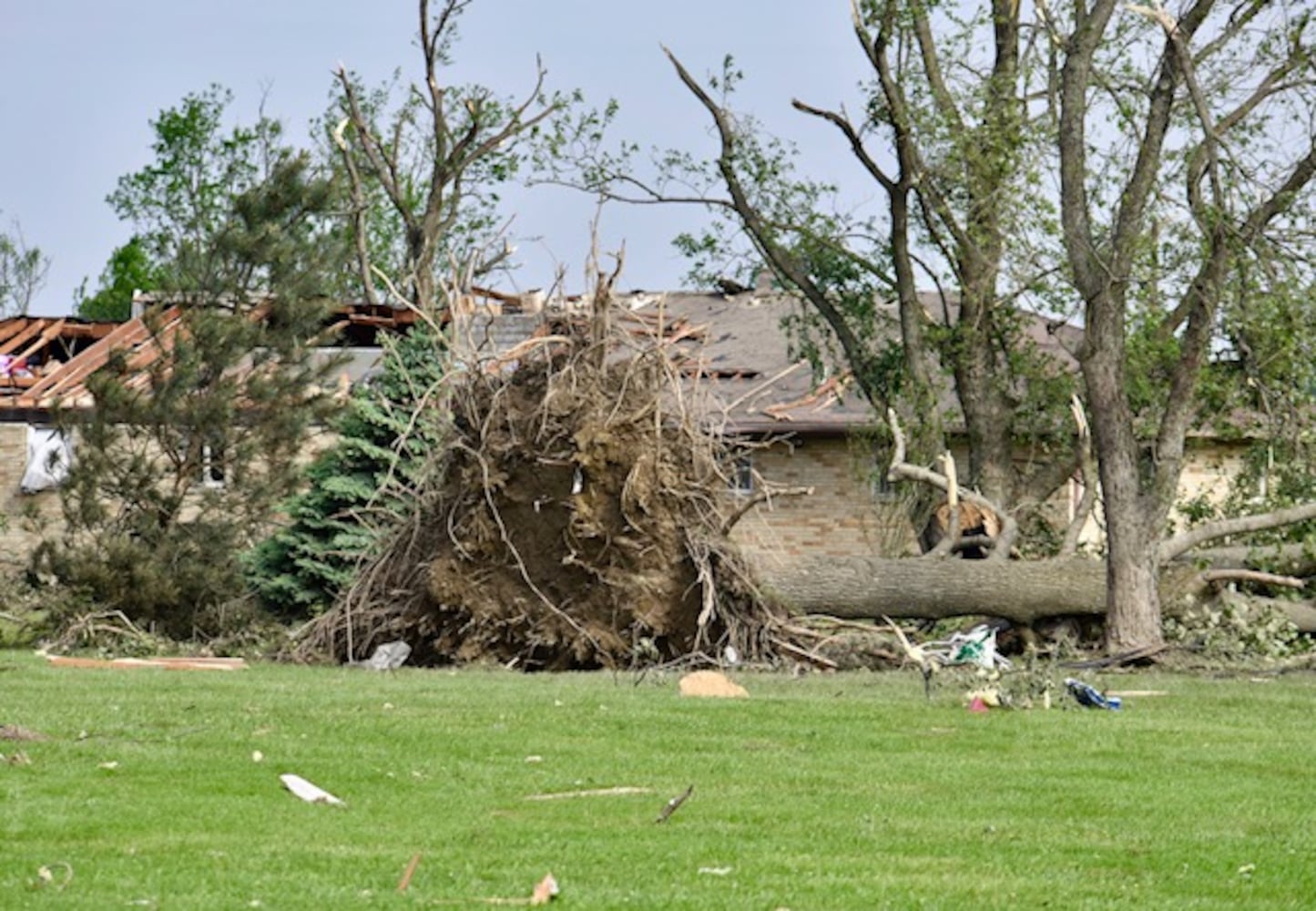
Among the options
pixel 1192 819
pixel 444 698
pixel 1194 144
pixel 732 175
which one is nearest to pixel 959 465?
pixel 732 175

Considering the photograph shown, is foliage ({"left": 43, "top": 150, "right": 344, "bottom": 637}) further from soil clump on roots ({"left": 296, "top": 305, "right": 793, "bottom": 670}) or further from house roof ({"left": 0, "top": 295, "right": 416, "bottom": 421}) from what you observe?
house roof ({"left": 0, "top": 295, "right": 416, "bottom": 421})

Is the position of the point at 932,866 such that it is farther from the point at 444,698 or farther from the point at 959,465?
the point at 959,465

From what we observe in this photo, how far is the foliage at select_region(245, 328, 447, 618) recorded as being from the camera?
23.0 metres

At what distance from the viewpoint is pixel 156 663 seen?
64.3ft

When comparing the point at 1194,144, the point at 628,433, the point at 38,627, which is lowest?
the point at 38,627

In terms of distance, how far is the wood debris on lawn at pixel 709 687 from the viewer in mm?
16312

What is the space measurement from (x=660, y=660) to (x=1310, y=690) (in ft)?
18.9

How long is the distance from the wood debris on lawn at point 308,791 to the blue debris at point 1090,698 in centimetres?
702

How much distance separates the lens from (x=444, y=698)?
1512 centimetres

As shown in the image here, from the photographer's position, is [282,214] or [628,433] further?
[282,214]

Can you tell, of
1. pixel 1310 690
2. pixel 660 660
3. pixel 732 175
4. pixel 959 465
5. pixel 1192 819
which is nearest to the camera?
pixel 1192 819

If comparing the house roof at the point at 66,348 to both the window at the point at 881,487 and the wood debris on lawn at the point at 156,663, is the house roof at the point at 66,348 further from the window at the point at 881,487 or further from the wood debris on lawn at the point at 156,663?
the wood debris on lawn at the point at 156,663

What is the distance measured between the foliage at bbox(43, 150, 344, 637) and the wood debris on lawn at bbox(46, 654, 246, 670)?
110 inches

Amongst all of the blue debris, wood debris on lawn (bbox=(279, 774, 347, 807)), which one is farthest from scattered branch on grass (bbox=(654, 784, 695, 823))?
the blue debris
